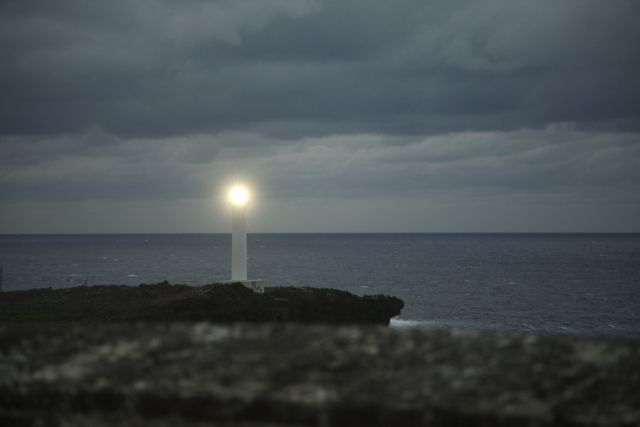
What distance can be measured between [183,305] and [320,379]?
128ft

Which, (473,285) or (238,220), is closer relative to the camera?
(238,220)

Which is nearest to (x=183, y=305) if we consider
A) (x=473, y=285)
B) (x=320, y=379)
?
(x=320, y=379)

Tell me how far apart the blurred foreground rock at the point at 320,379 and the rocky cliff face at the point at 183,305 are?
34.9 m

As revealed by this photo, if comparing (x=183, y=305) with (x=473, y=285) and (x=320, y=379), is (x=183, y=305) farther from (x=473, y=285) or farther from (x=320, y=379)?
(x=473, y=285)

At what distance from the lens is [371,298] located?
57469mm

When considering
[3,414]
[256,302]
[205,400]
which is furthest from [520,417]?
[256,302]

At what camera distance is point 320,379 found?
2449 mm

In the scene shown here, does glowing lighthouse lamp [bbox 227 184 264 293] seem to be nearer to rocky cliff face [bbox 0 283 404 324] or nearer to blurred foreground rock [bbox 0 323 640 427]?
rocky cliff face [bbox 0 283 404 324]

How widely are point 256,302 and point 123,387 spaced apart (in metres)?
42.5

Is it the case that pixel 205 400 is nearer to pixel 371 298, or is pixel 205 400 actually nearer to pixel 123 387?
pixel 123 387

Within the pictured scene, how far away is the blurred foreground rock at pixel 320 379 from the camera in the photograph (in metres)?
2.30

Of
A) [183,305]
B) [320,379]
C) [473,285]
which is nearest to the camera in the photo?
[320,379]

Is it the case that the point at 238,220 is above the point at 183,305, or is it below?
above

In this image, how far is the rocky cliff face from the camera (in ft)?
125
